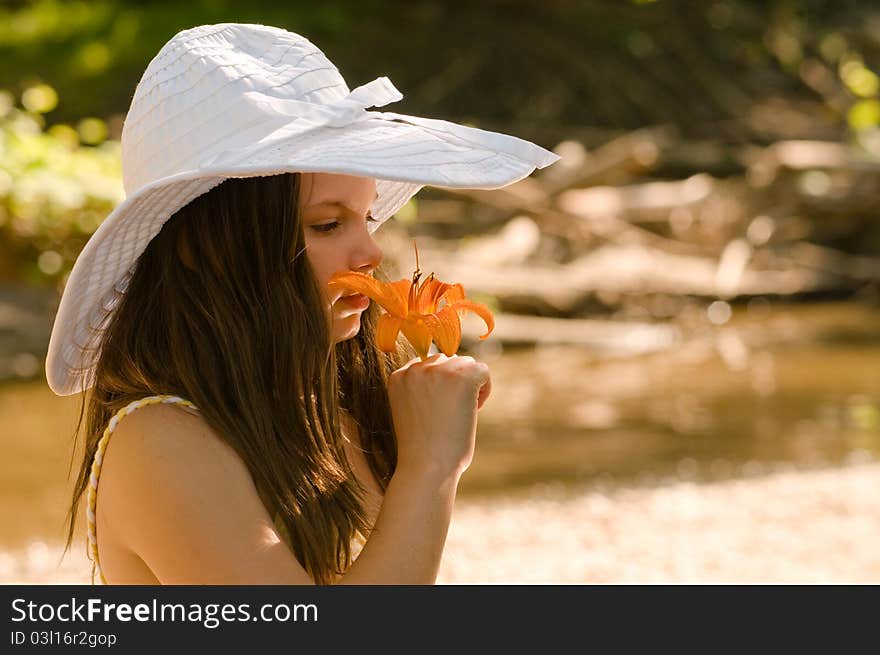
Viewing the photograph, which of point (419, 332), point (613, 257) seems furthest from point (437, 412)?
point (613, 257)

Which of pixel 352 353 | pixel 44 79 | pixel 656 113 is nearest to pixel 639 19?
pixel 656 113

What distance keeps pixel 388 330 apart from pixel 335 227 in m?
0.16

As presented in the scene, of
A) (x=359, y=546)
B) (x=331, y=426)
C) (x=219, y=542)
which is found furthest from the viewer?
(x=359, y=546)

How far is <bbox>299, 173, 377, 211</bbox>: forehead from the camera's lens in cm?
194

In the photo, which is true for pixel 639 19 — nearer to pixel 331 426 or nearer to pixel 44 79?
pixel 44 79

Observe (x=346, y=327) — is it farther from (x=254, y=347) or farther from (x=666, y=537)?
(x=666, y=537)

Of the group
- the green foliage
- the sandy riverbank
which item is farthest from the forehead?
the green foliage

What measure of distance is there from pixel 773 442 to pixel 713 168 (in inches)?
244

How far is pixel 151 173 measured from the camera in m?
1.94

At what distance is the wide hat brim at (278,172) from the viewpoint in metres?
1.82

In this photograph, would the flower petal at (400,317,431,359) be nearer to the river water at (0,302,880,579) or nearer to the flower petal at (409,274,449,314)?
the flower petal at (409,274,449,314)

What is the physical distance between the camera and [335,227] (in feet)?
6.49

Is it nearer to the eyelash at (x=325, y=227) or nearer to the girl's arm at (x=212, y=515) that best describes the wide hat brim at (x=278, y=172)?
the eyelash at (x=325, y=227)

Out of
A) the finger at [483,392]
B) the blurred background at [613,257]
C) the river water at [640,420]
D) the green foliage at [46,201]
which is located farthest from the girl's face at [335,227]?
the green foliage at [46,201]
